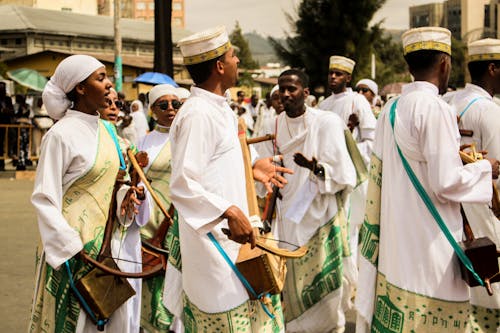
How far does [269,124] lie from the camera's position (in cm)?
857

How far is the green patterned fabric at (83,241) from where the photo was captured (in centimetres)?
526

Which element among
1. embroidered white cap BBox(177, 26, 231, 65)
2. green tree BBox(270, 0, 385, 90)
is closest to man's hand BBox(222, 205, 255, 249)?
embroidered white cap BBox(177, 26, 231, 65)

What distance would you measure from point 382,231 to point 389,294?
0.35 m

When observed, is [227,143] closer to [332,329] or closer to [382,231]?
[382,231]

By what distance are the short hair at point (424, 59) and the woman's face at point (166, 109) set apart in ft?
9.58

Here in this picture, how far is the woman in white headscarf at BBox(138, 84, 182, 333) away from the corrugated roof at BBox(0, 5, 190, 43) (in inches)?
2054

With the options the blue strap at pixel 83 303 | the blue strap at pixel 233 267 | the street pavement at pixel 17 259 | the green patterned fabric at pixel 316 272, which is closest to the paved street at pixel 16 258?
the street pavement at pixel 17 259

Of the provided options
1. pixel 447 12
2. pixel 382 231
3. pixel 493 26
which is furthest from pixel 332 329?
pixel 447 12

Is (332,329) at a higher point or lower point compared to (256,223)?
lower

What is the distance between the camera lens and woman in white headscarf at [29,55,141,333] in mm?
5078

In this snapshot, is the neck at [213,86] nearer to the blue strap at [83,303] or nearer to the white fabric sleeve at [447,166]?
the white fabric sleeve at [447,166]

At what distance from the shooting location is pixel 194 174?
4523mm

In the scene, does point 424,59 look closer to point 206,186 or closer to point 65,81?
point 206,186

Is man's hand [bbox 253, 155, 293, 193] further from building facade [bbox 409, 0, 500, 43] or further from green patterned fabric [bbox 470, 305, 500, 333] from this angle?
building facade [bbox 409, 0, 500, 43]
